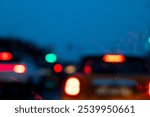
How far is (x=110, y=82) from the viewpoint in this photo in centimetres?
1302

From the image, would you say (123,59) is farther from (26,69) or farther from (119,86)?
(26,69)

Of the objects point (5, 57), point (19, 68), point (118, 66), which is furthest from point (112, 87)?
point (5, 57)

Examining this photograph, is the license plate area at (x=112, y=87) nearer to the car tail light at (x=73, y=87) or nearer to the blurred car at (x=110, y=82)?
the blurred car at (x=110, y=82)

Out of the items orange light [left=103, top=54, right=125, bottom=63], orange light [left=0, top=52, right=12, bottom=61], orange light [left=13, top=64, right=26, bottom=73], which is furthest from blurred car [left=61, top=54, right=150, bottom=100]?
orange light [left=0, top=52, right=12, bottom=61]

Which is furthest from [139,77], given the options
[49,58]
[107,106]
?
[49,58]

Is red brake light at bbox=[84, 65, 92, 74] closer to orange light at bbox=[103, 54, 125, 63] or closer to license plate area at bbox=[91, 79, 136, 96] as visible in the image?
orange light at bbox=[103, 54, 125, 63]

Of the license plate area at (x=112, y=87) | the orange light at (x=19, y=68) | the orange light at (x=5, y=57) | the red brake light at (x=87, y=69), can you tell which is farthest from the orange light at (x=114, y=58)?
the orange light at (x=5, y=57)

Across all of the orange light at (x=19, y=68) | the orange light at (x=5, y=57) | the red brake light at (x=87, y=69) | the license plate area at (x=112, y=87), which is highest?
the orange light at (x=5, y=57)

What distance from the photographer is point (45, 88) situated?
24938 mm

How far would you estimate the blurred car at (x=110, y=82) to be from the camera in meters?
12.9

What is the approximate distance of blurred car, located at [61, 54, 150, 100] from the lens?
42.4ft

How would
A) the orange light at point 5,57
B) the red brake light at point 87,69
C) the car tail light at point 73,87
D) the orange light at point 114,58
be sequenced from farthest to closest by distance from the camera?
the orange light at point 5,57 → the orange light at point 114,58 → the red brake light at point 87,69 → the car tail light at point 73,87

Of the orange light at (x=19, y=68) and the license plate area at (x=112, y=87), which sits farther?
the orange light at (x=19, y=68)

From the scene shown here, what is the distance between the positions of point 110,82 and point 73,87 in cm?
82
